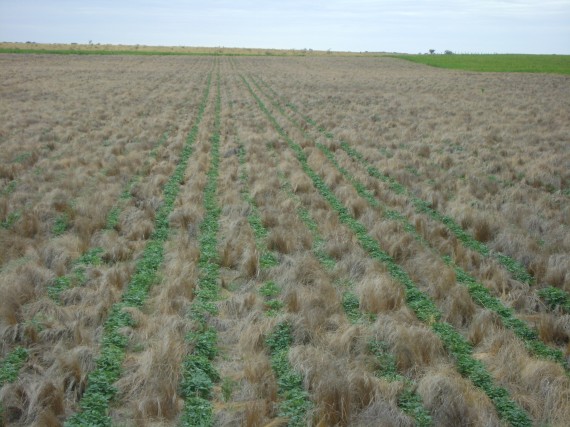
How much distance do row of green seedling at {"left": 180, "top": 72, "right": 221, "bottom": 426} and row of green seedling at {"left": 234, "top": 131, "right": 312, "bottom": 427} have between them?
569 mm

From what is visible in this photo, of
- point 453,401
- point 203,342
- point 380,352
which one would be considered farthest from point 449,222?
point 203,342

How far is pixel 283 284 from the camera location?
6113 millimetres

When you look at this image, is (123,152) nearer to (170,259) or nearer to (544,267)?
(170,259)

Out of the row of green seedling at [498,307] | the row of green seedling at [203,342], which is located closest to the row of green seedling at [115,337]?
the row of green seedling at [203,342]

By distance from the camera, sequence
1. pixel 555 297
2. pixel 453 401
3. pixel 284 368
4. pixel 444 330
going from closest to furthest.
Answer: pixel 453 401 < pixel 284 368 < pixel 444 330 < pixel 555 297

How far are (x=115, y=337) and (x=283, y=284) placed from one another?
2105 mm

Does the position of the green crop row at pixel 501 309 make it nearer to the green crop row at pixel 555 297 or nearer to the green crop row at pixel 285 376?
the green crop row at pixel 555 297

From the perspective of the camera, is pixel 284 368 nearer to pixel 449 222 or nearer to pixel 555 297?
pixel 555 297

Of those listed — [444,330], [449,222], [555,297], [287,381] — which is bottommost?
[287,381]

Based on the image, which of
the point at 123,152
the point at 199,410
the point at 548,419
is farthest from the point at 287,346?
the point at 123,152

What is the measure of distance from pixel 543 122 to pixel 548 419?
55.3ft

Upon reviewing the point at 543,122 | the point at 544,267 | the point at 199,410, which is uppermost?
the point at 543,122

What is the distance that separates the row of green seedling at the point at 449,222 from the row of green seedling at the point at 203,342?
3778 millimetres

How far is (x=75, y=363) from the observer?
4352 mm
